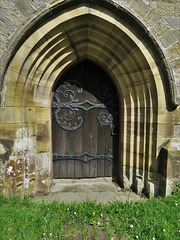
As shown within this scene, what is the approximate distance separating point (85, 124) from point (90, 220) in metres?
1.62

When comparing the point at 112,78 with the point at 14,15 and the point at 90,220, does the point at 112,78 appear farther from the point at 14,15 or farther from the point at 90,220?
the point at 90,220

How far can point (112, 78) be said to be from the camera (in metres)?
2.69

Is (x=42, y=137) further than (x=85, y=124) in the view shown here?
No

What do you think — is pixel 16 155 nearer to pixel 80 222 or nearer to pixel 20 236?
pixel 20 236

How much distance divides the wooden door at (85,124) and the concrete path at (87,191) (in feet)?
0.49

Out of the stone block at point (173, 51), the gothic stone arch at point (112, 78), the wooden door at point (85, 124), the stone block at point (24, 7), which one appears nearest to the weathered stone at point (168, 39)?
the stone block at point (173, 51)

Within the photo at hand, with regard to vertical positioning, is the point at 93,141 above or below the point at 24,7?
below

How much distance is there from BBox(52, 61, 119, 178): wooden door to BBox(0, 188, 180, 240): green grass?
0.92 meters

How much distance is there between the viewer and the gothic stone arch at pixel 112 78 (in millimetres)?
2020

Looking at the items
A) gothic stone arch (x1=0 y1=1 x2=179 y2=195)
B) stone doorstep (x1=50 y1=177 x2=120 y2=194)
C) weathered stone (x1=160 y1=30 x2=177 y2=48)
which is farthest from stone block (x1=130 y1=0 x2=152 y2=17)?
stone doorstep (x1=50 y1=177 x2=120 y2=194)

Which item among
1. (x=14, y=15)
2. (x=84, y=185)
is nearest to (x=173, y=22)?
(x=14, y=15)

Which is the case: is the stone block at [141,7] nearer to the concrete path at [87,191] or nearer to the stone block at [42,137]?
the stone block at [42,137]

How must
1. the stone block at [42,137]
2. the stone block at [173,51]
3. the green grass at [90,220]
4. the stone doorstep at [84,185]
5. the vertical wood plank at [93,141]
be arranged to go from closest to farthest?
the green grass at [90,220] < the stone block at [173,51] < the stone block at [42,137] < the stone doorstep at [84,185] < the vertical wood plank at [93,141]

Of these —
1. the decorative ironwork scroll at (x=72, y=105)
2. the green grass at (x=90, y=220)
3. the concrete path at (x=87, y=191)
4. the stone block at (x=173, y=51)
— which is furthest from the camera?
the decorative ironwork scroll at (x=72, y=105)
